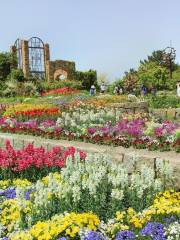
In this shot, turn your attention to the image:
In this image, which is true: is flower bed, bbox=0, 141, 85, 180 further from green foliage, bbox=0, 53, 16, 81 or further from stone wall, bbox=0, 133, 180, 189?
green foliage, bbox=0, 53, 16, 81

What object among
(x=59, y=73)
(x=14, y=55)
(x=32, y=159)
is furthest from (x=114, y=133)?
(x=14, y=55)

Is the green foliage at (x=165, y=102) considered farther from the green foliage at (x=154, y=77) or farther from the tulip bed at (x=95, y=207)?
the tulip bed at (x=95, y=207)

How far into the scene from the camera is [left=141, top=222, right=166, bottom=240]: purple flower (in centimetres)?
450

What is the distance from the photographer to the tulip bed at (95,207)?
465 cm

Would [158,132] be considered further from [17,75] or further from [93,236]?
[17,75]

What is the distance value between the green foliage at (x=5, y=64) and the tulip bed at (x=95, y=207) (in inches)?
1324

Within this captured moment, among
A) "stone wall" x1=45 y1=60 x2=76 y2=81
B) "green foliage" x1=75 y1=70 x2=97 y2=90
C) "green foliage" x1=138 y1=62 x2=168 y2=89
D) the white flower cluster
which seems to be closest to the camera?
the white flower cluster

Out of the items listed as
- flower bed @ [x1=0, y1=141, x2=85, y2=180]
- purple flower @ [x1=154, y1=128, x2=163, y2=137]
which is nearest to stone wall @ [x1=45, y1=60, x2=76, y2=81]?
purple flower @ [x1=154, y1=128, x2=163, y2=137]

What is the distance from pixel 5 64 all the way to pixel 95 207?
35.5 metres

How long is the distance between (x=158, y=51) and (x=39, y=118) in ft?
190

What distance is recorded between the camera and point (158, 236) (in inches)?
177

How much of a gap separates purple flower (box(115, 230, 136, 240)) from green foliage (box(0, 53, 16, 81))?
35.5 meters

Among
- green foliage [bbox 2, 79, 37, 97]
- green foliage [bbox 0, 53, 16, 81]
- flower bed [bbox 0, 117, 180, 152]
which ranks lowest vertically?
flower bed [bbox 0, 117, 180, 152]

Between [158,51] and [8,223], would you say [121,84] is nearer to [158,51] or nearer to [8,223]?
[8,223]
